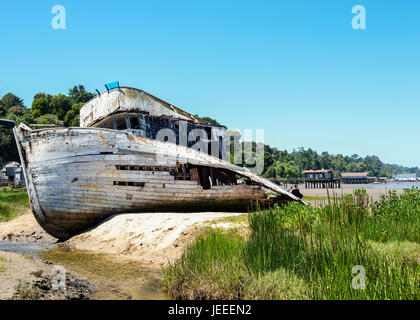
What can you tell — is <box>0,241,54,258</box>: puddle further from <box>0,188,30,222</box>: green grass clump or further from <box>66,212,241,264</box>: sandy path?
<box>0,188,30,222</box>: green grass clump

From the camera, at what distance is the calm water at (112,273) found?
6.30 meters

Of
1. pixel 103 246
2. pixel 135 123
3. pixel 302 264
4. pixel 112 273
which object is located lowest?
pixel 103 246

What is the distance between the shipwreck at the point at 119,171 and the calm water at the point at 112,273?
191 centimetres

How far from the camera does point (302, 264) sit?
555 centimetres

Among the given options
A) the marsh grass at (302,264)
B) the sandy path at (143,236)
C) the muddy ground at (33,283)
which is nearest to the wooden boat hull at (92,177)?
the sandy path at (143,236)

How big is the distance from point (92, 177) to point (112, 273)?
211 inches

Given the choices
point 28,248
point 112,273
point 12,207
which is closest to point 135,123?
point 28,248

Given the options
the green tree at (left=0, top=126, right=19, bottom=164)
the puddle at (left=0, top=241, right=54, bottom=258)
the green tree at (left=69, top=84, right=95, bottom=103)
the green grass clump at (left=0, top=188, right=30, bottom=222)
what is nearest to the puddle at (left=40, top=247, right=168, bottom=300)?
the puddle at (left=0, top=241, right=54, bottom=258)

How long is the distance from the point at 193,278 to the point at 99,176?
25.1 feet

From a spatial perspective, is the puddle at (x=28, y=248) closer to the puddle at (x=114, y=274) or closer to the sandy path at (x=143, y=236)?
the puddle at (x=114, y=274)

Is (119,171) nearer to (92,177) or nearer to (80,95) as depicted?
(92,177)

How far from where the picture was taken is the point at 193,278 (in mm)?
6023
